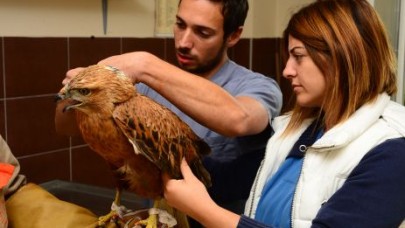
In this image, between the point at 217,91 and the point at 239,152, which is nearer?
the point at 217,91

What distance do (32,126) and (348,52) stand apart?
4.36 ft

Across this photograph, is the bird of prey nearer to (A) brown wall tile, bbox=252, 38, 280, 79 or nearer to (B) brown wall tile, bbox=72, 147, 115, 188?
(B) brown wall tile, bbox=72, 147, 115, 188

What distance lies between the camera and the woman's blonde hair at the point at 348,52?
976 millimetres

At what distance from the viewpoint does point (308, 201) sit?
99cm

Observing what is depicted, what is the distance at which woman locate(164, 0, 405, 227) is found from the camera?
90cm

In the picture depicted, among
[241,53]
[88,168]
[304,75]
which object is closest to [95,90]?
[304,75]

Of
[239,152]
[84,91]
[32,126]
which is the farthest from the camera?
[32,126]

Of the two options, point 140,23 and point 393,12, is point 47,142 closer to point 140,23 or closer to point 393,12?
point 140,23

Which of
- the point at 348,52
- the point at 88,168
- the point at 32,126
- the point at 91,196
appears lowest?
the point at 88,168

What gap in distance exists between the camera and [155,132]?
89 cm

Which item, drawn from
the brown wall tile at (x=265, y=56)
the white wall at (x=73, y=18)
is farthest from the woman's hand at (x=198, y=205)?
the brown wall tile at (x=265, y=56)

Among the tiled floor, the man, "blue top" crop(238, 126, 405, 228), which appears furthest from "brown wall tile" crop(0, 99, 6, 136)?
"blue top" crop(238, 126, 405, 228)

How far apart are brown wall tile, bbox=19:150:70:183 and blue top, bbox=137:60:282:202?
86 centimetres

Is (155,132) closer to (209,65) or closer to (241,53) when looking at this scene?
(209,65)
